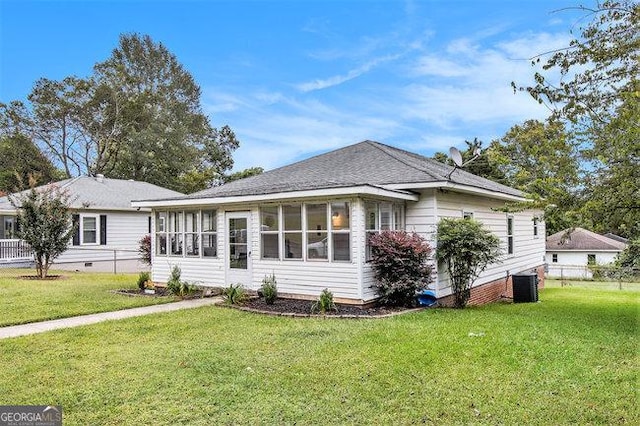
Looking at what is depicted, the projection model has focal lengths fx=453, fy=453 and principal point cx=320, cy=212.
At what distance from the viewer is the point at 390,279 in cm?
955

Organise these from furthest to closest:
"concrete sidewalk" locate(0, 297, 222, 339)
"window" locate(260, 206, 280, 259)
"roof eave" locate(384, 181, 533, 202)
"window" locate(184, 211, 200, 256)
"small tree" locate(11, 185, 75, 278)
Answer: "small tree" locate(11, 185, 75, 278), "window" locate(184, 211, 200, 256), "window" locate(260, 206, 280, 259), "roof eave" locate(384, 181, 533, 202), "concrete sidewalk" locate(0, 297, 222, 339)

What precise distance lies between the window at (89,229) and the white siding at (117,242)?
0.54 ft

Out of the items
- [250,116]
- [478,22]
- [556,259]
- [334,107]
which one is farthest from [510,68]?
[556,259]

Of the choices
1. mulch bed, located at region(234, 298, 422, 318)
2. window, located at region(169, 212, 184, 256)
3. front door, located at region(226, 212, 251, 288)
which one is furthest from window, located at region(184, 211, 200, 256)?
mulch bed, located at region(234, 298, 422, 318)

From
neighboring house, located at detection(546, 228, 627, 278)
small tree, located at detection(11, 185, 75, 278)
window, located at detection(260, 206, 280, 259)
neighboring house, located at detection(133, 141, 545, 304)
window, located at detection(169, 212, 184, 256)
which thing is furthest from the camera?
neighboring house, located at detection(546, 228, 627, 278)

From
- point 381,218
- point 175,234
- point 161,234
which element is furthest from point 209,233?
point 381,218

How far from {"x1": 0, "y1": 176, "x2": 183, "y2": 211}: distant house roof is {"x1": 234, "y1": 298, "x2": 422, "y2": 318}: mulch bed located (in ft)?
40.7

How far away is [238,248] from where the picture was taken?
11.5m

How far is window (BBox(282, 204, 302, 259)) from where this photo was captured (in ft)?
Answer: 33.5

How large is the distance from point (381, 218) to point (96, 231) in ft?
52.2

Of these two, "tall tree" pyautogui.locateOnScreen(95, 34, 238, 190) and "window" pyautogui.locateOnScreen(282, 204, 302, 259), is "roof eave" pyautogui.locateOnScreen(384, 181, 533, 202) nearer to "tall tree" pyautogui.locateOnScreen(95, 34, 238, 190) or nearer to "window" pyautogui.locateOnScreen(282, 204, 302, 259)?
Result: "window" pyautogui.locateOnScreen(282, 204, 302, 259)

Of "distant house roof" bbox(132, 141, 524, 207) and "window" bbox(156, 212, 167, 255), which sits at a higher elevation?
"distant house roof" bbox(132, 141, 524, 207)

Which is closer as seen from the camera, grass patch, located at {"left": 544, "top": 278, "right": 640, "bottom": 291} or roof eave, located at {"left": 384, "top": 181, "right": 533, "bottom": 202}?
roof eave, located at {"left": 384, "top": 181, "right": 533, "bottom": 202}

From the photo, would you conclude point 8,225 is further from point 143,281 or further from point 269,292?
point 269,292
